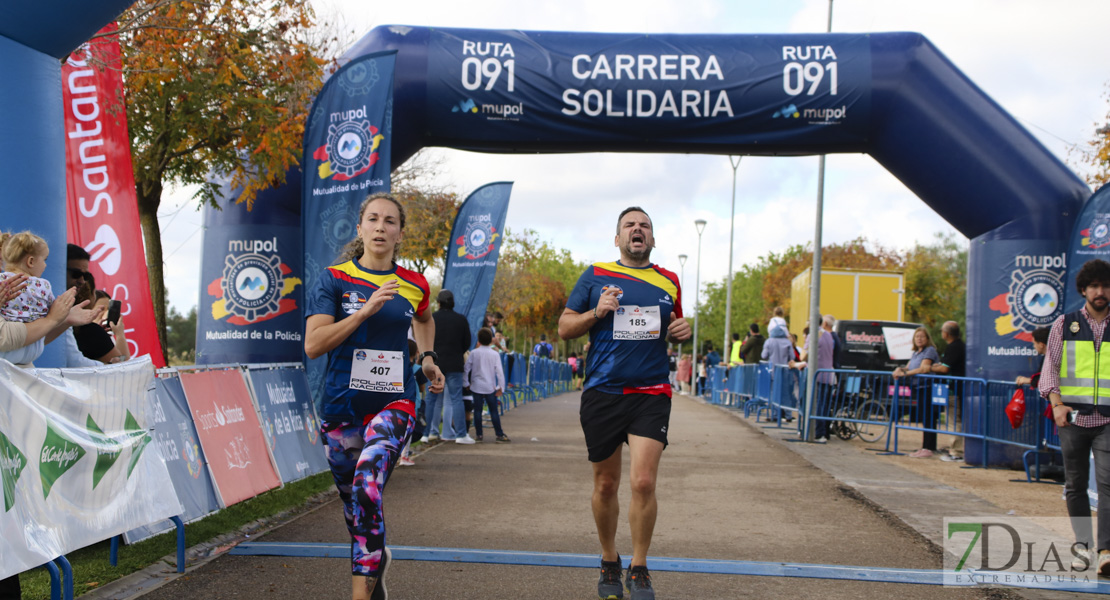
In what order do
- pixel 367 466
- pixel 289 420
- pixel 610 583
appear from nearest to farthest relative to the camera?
pixel 367 466, pixel 610 583, pixel 289 420

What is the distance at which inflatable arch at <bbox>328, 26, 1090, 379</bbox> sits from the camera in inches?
426

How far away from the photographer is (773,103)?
10875mm

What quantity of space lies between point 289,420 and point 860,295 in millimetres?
18967

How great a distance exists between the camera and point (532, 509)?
311 inches

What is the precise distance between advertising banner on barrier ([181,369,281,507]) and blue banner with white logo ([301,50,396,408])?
2431 mm

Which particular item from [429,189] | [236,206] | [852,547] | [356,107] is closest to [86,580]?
[852,547]

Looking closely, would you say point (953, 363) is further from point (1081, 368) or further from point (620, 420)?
point (620, 420)

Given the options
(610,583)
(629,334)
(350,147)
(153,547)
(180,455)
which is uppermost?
(350,147)

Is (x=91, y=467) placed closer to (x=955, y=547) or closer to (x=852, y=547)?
(x=852, y=547)

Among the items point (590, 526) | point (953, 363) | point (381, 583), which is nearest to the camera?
point (381, 583)

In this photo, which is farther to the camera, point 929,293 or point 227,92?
point 929,293

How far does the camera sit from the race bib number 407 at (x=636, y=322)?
503cm

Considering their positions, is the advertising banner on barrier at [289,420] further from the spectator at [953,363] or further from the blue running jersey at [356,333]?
the spectator at [953,363]

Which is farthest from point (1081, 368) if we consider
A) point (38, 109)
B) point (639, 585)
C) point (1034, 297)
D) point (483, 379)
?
point (483, 379)
